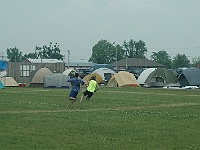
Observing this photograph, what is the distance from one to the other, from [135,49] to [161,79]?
101 m

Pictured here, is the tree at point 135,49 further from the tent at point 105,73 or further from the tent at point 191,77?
the tent at point 191,77

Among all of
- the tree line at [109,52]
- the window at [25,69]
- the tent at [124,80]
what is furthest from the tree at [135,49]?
the tent at [124,80]

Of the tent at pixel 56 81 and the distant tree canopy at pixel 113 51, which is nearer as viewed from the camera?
the tent at pixel 56 81

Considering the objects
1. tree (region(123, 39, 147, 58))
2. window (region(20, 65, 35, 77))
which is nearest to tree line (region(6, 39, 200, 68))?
tree (region(123, 39, 147, 58))

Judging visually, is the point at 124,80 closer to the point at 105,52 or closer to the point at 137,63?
the point at 137,63

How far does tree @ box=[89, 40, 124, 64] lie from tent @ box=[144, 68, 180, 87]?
88163 millimetres

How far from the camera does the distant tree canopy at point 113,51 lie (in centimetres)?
14338

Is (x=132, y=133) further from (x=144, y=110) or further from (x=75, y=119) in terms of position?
(x=144, y=110)

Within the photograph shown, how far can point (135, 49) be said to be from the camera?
501ft

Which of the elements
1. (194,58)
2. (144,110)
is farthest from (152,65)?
(144,110)

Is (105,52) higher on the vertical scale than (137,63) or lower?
higher

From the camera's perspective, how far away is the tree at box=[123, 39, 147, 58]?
150 metres

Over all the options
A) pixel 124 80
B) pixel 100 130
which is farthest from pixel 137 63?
pixel 100 130

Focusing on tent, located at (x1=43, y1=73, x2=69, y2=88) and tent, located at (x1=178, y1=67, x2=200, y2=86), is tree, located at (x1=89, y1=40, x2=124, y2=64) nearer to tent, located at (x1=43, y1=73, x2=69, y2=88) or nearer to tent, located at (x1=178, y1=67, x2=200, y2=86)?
tent, located at (x1=43, y1=73, x2=69, y2=88)
